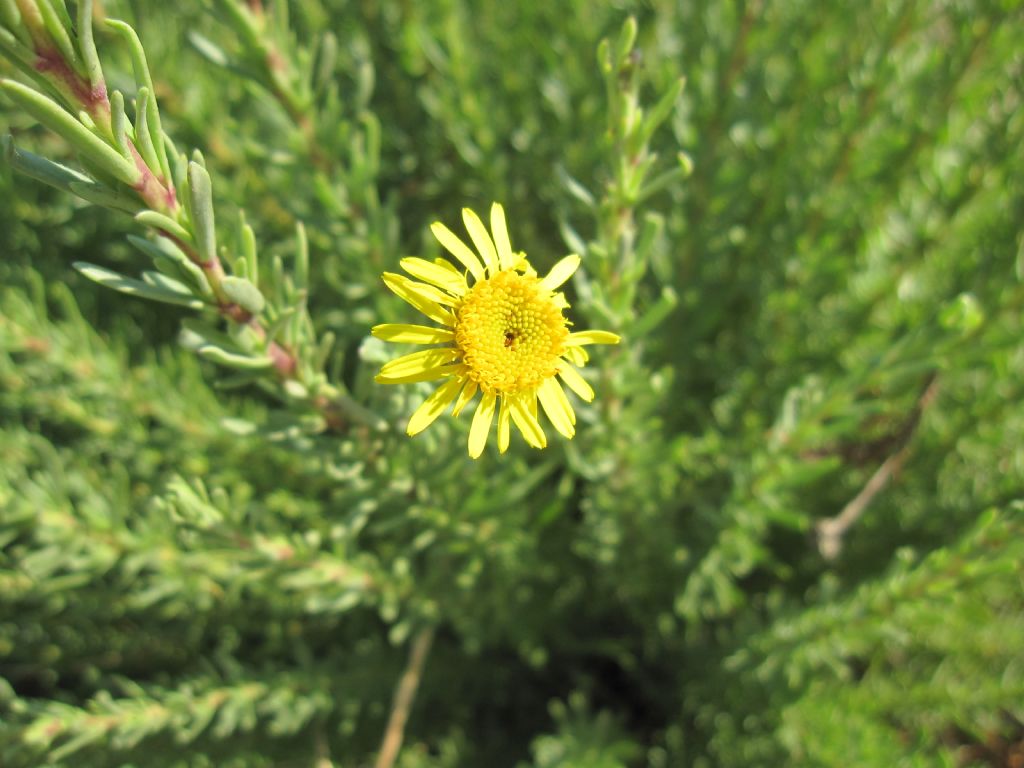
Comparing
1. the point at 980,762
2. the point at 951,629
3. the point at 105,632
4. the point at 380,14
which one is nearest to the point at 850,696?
the point at 951,629

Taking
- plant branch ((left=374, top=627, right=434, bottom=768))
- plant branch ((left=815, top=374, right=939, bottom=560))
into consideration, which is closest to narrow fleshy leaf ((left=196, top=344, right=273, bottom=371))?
plant branch ((left=374, top=627, right=434, bottom=768))

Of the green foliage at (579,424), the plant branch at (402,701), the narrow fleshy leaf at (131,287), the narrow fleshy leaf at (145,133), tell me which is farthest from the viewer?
the plant branch at (402,701)

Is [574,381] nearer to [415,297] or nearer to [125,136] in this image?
[415,297]

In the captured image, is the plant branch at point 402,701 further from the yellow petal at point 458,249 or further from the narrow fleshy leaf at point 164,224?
the narrow fleshy leaf at point 164,224

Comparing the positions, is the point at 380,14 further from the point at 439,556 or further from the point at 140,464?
the point at 439,556

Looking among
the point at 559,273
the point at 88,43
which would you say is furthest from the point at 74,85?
the point at 559,273

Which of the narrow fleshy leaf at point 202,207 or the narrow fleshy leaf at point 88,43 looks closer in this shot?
the narrow fleshy leaf at point 88,43

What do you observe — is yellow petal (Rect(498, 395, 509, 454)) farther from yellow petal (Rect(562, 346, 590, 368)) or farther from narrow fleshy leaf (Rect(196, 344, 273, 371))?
narrow fleshy leaf (Rect(196, 344, 273, 371))

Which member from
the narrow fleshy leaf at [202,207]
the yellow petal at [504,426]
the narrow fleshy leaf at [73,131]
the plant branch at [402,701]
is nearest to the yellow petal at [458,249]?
the yellow petal at [504,426]
